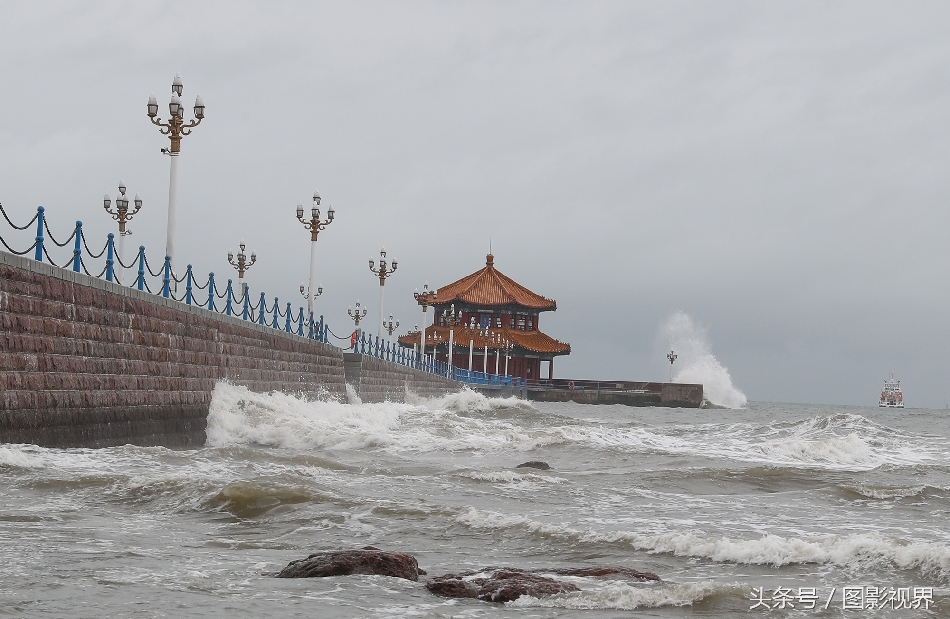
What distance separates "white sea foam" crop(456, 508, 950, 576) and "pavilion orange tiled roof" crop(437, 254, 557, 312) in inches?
3041

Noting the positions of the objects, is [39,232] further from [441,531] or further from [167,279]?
[441,531]

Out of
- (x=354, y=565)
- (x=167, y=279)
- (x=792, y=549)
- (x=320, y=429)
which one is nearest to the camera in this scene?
(x=354, y=565)

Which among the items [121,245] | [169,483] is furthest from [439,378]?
[169,483]

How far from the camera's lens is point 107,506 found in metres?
9.69

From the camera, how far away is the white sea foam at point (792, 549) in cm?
805

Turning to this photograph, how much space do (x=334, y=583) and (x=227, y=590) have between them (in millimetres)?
664

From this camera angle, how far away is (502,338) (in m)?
85.2

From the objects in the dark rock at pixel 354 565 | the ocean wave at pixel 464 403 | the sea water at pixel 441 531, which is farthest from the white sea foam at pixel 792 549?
the ocean wave at pixel 464 403

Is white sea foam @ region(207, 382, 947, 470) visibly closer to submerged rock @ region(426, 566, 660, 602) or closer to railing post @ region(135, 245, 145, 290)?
railing post @ region(135, 245, 145, 290)

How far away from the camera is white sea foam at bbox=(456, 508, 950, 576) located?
8.05 m

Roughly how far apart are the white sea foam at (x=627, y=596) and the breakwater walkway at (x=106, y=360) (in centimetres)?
792

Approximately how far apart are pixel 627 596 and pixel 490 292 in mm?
81971

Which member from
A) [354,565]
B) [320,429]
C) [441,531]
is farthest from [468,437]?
[354,565]

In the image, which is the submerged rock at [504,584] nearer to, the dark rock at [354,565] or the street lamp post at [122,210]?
the dark rock at [354,565]
